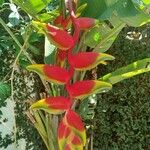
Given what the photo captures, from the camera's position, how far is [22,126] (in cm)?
213

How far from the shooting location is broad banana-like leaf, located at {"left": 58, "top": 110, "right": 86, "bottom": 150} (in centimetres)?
136

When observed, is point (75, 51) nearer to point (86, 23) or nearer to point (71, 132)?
point (86, 23)

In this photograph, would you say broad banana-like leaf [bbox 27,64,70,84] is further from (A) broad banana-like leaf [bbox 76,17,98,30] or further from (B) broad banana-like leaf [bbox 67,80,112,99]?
(A) broad banana-like leaf [bbox 76,17,98,30]

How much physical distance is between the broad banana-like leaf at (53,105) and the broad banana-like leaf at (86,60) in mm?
115

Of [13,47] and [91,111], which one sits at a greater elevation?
[13,47]

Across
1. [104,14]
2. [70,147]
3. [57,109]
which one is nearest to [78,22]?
[104,14]

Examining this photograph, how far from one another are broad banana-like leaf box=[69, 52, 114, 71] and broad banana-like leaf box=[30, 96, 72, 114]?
0.38ft

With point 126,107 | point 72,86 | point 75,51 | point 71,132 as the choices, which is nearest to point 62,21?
point 75,51

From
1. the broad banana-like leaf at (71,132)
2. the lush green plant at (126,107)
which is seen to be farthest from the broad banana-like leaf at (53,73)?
the lush green plant at (126,107)

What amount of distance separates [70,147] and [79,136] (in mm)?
45

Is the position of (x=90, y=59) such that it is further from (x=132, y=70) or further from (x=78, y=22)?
(x=132, y=70)

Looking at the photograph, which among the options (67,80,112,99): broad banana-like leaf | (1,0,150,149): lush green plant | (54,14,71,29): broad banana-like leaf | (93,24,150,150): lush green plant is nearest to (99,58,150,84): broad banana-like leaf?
(1,0,150,149): lush green plant

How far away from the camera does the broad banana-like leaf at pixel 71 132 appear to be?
136 cm

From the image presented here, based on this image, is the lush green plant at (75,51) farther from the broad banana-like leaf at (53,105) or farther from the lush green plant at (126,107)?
the lush green plant at (126,107)
